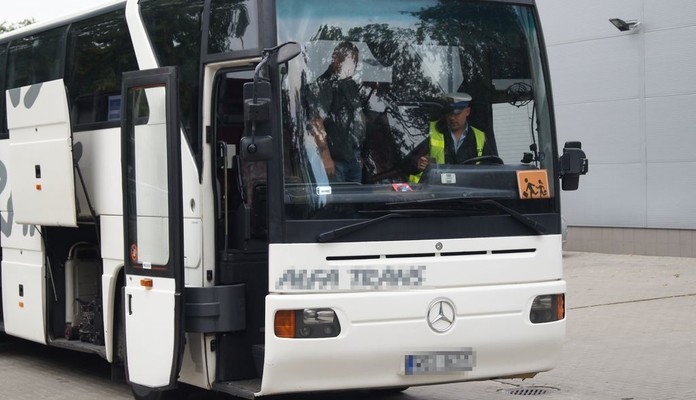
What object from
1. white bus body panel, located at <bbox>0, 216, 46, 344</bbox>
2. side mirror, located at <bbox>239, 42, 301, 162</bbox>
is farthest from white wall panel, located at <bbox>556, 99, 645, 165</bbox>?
side mirror, located at <bbox>239, 42, 301, 162</bbox>

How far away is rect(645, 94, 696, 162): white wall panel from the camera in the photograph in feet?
64.8

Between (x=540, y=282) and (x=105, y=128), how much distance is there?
3889 mm

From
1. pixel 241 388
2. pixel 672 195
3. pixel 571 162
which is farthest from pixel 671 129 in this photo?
pixel 241 388

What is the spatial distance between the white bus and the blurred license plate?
1 cm

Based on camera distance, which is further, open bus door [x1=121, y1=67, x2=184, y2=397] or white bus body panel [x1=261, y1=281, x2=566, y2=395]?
open bus door [x1=121, y1=67, x2=184, y2=397]

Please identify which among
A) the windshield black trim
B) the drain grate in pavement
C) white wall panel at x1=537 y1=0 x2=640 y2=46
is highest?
white wall panel at x1=537 y1=0 x2=640 y2=46

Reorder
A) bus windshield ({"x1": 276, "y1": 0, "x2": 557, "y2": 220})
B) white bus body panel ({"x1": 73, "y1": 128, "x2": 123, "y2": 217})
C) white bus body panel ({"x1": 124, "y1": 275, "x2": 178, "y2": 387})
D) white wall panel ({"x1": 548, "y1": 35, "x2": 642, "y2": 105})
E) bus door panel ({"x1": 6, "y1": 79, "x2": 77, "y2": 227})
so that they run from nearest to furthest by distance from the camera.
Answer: bus windshield ({"x1": 276, "y1": 0, "x2": 557, "y2": 220}), white bus body panel ({"x1": 124, "y1": 275, "x2": 178, "y2": 387}), white bus body panel ({"x1": 73, "y1": 128, "x2": 123, "y2": 217}), bus door panel ({"x1": 6, "y1": 79, "x2": 77, "y2": 227}), white wall panel ({"x1": 548, "y1": 35, "x2": 642, "y2": 105})

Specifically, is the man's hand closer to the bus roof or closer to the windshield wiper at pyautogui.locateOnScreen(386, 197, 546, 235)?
the windshield wiper at pyautogui.locateOnScreen(386, 197, 546, 235)

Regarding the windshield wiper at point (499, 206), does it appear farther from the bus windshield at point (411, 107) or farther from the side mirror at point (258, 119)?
the side mirror at point (258, 119)

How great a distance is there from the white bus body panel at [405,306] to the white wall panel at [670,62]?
12.7 meters

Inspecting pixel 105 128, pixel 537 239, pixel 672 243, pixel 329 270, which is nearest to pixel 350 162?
pixel 329 270

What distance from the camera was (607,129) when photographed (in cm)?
2114

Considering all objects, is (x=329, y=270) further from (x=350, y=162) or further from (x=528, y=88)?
(x=528, y=88)

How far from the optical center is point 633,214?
2073 cm
